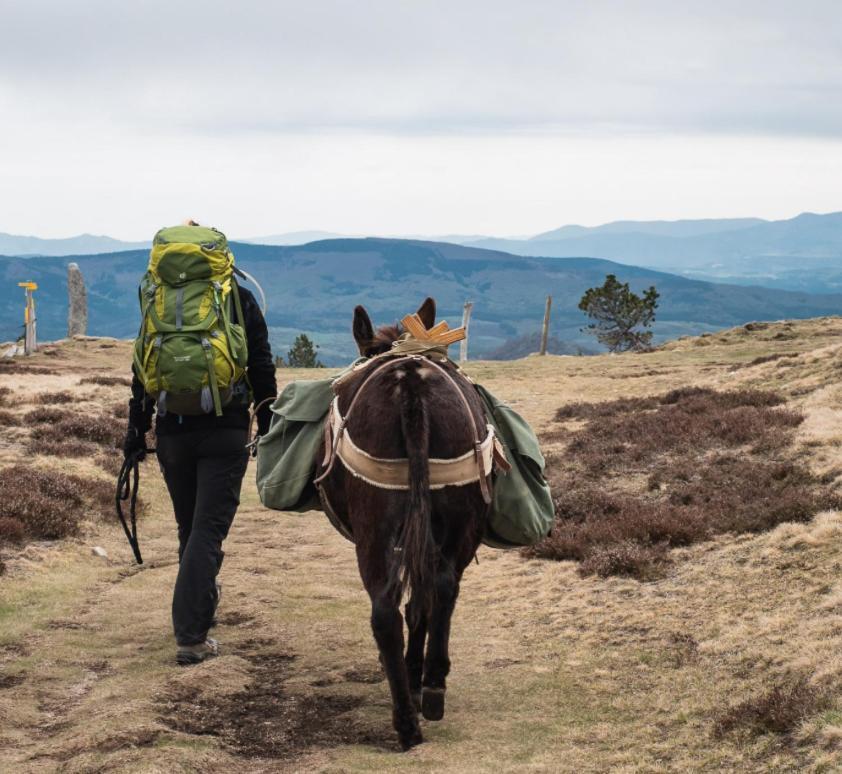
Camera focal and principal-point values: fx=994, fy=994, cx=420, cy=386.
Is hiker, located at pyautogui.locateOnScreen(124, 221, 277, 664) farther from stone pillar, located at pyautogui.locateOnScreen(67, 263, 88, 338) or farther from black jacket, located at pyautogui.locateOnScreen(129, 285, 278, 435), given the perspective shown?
stone pillar, located at pyautogui.locateOnScreen(67, 263, 88, 338)

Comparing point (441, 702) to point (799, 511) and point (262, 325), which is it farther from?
point (799, 511)

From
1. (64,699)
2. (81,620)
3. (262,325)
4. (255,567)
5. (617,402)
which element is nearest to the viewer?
(64,699)

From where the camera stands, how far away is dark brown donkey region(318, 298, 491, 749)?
5602 millimetres

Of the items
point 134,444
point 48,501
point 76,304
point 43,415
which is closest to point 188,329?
point 134,444

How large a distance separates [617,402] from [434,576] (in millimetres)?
17453

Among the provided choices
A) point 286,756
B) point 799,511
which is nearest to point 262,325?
point 286,756

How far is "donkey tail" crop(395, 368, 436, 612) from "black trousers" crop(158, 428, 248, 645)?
2.04 m

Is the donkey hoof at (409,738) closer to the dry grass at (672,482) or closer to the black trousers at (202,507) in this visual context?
the black trousers at (202,507)

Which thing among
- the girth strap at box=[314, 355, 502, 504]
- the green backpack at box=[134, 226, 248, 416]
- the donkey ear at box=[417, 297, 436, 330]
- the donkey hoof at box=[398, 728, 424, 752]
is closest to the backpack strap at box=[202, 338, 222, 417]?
the green backpack at box=[134, 226, 248, 416]

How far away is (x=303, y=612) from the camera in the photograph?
29.2 ft

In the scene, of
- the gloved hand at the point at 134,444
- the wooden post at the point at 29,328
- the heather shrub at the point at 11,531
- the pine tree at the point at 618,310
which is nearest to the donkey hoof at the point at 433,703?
the gloved hand at the point at 134,444

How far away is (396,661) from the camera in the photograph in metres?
5.78

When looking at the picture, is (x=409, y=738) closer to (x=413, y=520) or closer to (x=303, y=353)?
(x=413, y=520)

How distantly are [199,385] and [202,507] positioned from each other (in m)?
0.94
